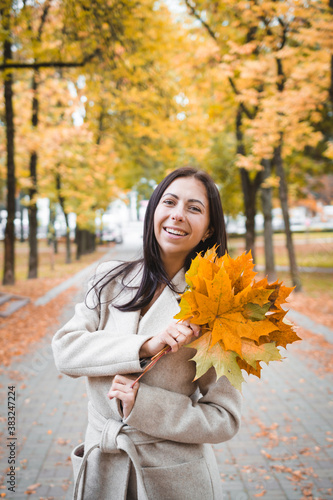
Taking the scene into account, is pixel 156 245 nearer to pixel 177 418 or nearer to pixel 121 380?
pixel 121 380

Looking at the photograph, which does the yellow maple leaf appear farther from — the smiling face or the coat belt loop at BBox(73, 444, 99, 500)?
the coat belt loop at BBox(73, 444, 99, 500)

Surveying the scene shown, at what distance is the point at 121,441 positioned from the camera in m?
1.59

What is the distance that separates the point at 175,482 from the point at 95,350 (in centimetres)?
65

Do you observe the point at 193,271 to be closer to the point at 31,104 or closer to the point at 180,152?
the point at 31,104

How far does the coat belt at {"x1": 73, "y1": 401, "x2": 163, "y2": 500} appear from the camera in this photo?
5.16 ft

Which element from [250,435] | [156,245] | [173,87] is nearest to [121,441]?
[156,245]

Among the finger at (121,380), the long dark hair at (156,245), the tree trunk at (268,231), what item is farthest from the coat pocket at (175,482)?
the tree trunk at (268,231)

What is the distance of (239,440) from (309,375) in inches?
92.2

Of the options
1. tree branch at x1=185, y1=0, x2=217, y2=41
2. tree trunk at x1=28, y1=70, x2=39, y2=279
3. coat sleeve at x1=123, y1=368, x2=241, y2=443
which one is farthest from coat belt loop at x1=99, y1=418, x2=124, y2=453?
tree trunk at x1=28, y1=70, x2=39, y2=279

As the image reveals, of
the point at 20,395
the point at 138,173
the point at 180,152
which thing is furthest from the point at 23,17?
the point at 138,173

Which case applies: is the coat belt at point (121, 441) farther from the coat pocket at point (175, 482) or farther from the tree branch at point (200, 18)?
the tree branch at point (200, 18)

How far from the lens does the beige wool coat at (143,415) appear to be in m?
1.53

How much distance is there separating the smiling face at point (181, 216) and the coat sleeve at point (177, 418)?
609 mm

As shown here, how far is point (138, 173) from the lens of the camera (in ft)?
86.7
